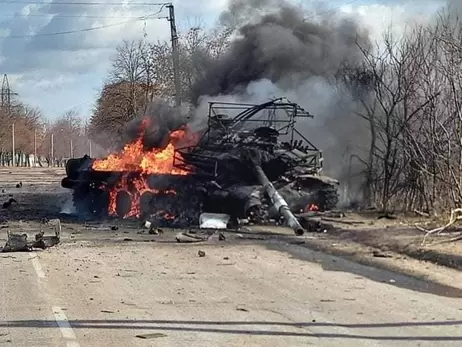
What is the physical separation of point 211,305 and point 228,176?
13.5 metres

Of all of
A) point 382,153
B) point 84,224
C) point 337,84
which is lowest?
point 84,224

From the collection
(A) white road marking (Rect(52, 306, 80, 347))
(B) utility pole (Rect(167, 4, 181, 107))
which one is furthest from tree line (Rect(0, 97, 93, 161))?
(A) white road marking (Rect(52, 306, 80, 347))

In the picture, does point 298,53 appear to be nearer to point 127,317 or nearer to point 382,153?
point 382,153

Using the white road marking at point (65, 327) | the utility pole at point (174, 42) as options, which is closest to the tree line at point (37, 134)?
the utility pole at point (174, 42)

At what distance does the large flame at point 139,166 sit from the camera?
984 inches

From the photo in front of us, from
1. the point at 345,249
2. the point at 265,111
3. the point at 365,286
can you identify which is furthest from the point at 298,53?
the point at 365,286

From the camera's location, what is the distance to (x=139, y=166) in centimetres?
2623

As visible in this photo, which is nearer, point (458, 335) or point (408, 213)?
point (458, 335)

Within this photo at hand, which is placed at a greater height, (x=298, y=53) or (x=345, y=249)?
(x=298, y=53)

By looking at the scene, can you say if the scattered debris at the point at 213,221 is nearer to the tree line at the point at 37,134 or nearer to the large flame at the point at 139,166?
the large flame at the point at 139,166

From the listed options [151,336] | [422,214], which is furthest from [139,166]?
[151,336]

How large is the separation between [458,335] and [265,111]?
717 inches

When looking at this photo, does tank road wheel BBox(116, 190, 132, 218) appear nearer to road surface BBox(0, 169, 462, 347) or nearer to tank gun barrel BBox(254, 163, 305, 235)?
tank gun barrel BBox(254, 163, 305, 235)

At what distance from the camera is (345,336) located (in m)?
7.97
